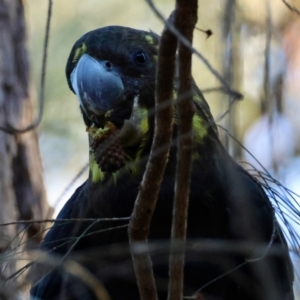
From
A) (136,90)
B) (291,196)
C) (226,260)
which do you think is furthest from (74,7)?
Result: (291,196)

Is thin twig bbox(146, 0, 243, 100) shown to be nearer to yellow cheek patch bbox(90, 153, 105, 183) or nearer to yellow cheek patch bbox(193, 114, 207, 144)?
yellow cheek patch bbox(193, 114, 207, 144)

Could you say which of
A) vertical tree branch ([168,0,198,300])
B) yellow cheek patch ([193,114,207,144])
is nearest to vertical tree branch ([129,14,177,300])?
vertical tree branch ([168,0,198,300])

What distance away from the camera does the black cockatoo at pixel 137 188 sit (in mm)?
2006

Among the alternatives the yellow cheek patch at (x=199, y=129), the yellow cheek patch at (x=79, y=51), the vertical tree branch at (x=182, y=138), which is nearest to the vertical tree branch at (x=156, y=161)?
the vertical tree branch at (x=182, y=138)

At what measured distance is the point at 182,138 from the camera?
1218 millimetres

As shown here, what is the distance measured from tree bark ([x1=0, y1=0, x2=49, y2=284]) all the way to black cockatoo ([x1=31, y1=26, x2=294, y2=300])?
635 millimetres

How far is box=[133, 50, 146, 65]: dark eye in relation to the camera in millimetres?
2107

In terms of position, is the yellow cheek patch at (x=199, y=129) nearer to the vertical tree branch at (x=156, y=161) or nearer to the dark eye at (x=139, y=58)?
the dark eye at (x=139, y=58)

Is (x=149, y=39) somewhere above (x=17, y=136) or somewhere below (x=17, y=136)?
above

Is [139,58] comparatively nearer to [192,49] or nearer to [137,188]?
[137,188]

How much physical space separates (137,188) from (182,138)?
2.62ft

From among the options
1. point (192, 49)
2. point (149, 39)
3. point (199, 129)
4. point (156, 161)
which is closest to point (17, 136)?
point (149, 39)

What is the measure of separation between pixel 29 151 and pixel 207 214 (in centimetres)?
104

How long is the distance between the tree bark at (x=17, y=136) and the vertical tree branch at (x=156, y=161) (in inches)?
56.6
